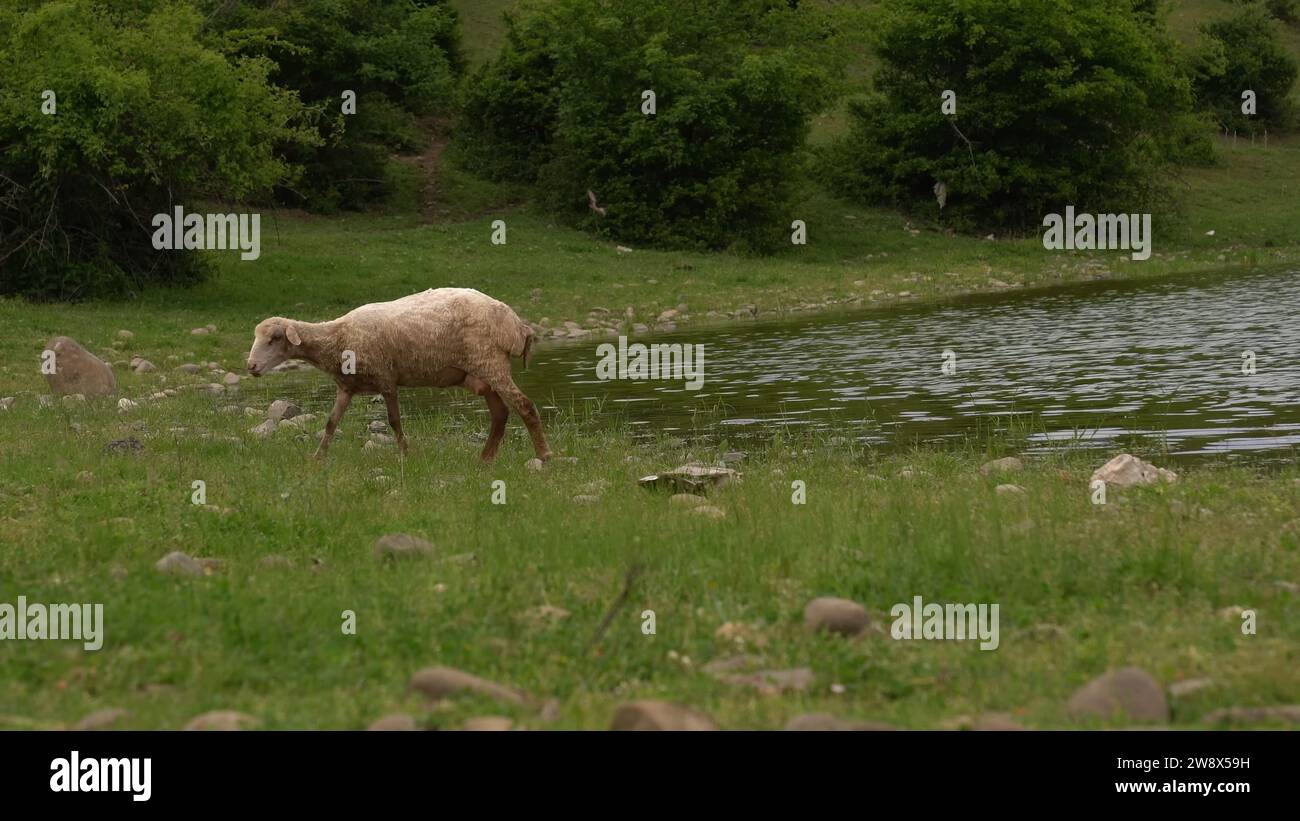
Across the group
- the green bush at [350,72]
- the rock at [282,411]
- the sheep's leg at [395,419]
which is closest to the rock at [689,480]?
the sheep's leg at [395,419]

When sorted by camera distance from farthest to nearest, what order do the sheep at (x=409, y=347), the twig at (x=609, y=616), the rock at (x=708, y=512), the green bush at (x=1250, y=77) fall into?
the green bush at (x=1250, y=77), the sheep at (x=409, y=347), the rock at (x=708, y=512), the twig at (x=609, y=616)

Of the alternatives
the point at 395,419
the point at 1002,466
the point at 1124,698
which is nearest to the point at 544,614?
the point at 1124,698

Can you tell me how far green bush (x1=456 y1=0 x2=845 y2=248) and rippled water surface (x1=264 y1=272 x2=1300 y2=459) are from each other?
13.7m

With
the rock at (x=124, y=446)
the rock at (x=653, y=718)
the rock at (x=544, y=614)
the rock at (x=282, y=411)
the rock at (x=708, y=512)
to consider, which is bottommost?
the rock at (x=653, y=718)

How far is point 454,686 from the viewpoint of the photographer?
287 inches

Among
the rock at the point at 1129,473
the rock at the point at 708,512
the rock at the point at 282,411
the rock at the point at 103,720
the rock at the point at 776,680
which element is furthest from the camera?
the rock at the point at 282,411

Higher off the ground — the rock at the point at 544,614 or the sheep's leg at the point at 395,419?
the sheep's leg at the point at 395,419

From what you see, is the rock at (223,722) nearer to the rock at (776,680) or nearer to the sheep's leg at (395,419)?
the rock at (776,680)

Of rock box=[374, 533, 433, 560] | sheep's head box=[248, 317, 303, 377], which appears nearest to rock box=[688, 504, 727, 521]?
rock box=[374, 533, 433, 560]

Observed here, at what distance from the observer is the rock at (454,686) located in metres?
7.25

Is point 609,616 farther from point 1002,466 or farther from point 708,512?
point 1002,466

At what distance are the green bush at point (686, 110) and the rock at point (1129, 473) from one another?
33.0 meters

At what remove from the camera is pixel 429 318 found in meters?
16.1
